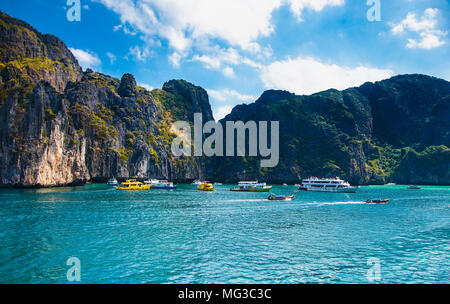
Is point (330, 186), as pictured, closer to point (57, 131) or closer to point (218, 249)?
point (218, 249)

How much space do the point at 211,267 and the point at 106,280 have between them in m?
8.22

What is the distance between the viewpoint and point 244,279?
21.0m

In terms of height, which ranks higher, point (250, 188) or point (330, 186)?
point (330, 186)

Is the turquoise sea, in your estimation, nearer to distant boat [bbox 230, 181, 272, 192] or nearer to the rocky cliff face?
distant boat [bbox 230, 181, 272, 192]

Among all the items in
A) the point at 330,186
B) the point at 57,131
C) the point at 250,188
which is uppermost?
the point at 57,131
